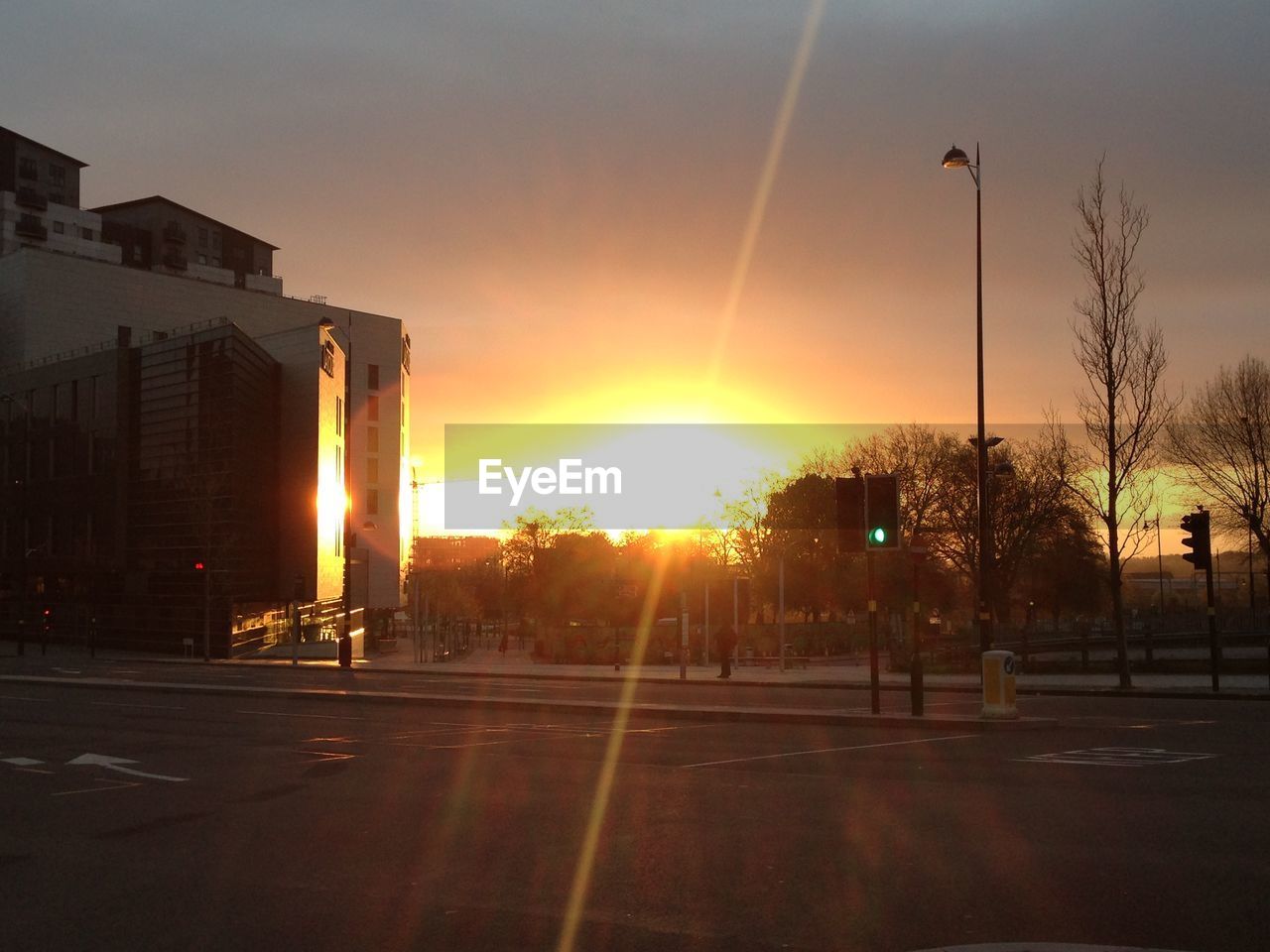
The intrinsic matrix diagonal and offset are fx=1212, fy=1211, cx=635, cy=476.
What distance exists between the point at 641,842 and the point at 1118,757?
7487 mm

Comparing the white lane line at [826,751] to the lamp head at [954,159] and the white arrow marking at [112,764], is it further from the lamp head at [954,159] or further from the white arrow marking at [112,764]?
the lamp head at [954,159]

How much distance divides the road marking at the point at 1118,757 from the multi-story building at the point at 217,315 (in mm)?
59726

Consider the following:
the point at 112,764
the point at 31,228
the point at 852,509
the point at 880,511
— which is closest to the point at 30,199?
the point at 31,228

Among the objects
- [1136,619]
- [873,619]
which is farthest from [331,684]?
[1136,619]

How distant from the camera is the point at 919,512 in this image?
67875 millimetres

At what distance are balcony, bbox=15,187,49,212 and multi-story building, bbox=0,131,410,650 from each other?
2.03 feet

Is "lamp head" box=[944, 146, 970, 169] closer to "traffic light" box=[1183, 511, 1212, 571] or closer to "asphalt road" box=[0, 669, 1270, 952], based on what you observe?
"traffic light" box=[1183, 511, 1212, 571]

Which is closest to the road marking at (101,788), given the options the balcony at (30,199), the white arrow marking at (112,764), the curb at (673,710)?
→ the white arrow marking at (112,764)

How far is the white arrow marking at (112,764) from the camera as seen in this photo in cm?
1341

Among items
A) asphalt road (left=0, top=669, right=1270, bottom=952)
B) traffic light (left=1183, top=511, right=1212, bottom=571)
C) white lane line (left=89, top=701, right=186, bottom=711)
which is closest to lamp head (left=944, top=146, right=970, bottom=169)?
traffic light (left=1183, top=511, right=1212, bottom=571)

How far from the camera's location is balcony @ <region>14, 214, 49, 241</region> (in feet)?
367

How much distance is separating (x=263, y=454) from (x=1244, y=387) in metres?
54.4

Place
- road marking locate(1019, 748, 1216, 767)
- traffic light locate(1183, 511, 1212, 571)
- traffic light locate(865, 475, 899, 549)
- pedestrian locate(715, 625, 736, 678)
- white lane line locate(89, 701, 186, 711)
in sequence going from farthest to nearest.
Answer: pedestrian locate(715, 625, 736, 678) < traffic light locate(1183, 511, 1212, 571) < white lane line locate(89, 701, 186, 711) < traffic light locate(865, 475, 899, 549) < road marking locate(1019, 748, 1216, 767)

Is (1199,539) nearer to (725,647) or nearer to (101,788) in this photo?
(725,647)
